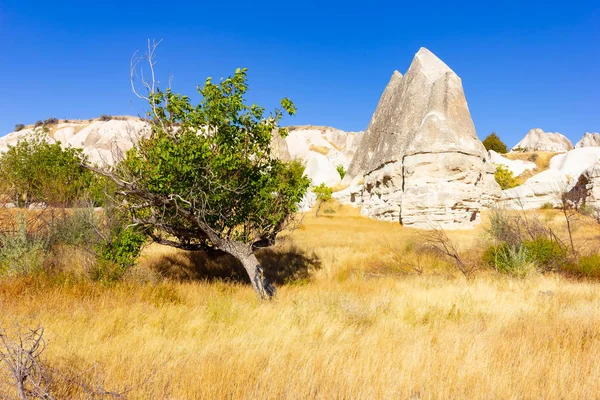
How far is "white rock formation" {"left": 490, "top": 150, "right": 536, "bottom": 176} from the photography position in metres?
53.2

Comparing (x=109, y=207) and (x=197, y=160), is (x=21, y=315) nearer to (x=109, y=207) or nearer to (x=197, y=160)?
(x=197, y=160)

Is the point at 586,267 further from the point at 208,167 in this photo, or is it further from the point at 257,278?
the point at 208,167

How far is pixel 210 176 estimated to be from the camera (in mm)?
7305

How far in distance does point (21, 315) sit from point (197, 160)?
12.0ft

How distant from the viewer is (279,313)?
6.10 meters

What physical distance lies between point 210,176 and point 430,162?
58.6 ft

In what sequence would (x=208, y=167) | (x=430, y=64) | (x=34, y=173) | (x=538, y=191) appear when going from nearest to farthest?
1. (x=208, y=167)
2. (x=34, y=173)
3. (x=538, y=191)
4. (x=430, y=64)

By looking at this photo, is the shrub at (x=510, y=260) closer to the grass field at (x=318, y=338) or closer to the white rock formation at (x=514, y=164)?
the grass field at (x=318, y=338)

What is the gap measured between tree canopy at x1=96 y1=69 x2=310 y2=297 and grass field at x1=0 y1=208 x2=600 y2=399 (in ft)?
4.30

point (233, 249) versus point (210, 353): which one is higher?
point (233, 249)

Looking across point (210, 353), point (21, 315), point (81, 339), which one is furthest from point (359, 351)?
point (21, 315)

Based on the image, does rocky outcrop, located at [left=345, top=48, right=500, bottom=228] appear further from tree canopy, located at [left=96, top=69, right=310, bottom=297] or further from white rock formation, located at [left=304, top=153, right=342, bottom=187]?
white rock formation, located at [left=304, top=153, right=342, bottom=187]

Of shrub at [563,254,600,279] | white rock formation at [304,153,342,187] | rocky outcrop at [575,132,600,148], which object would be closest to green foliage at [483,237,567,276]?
shrub at [563,254,600,279]

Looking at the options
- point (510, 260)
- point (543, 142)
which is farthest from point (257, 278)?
point (543, 142)
